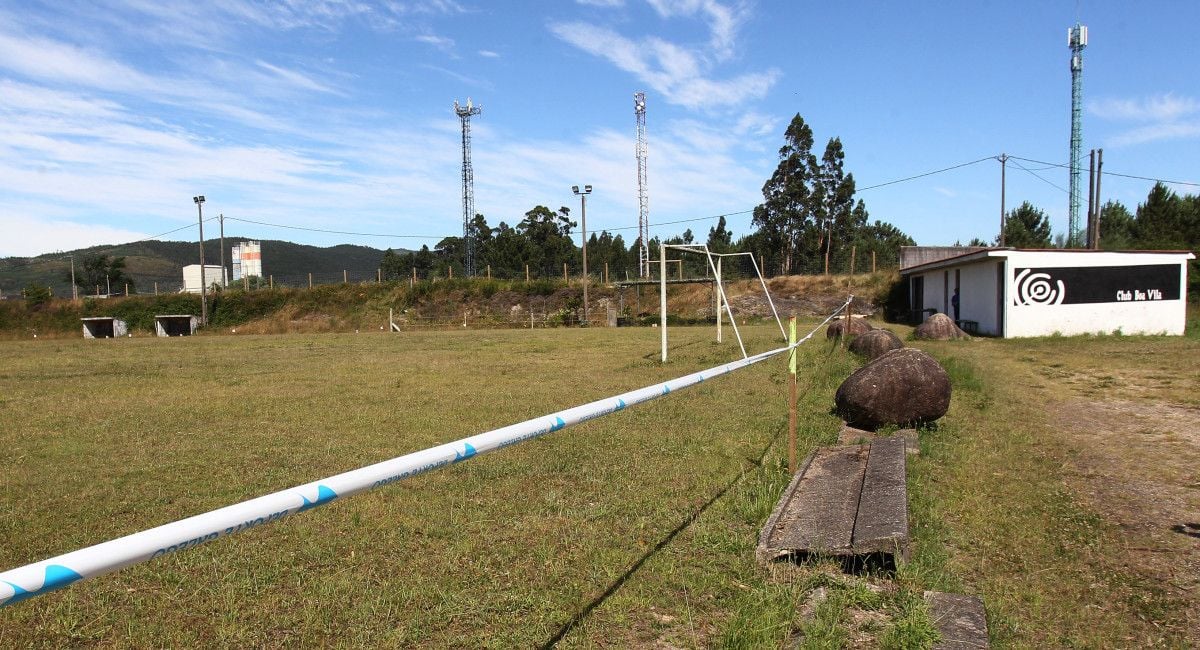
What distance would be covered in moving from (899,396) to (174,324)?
5570 centimetres

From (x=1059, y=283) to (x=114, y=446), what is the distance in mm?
24509

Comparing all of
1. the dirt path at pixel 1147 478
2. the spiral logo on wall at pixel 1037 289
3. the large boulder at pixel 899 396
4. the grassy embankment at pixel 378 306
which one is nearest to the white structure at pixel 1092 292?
the spiral logo on wall at pixel 1037 289

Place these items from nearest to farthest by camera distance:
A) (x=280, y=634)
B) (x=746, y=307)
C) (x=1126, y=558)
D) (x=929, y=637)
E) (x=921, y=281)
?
(x=929, y=637) → (x=280, y=634) → (x=1126, y=558) → (x=921, y=281) → (x=746, y=307)

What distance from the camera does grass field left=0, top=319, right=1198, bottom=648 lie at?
3311 millimetres

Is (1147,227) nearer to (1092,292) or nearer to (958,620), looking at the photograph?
(1092,292)

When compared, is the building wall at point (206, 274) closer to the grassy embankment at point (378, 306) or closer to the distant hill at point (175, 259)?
the grassy embankment at point (378, 306)

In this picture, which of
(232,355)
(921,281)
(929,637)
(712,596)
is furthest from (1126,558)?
(921,281)

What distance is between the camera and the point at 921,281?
115 ft

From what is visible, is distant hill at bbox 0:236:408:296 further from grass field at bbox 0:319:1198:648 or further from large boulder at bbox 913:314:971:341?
grass field at bbox 0:319:1198:648

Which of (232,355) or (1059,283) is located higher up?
(1059,283)

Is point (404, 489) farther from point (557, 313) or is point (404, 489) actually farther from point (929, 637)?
point (557, 313)

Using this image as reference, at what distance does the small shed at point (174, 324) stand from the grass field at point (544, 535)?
Answer: 45238mm

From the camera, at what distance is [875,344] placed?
1409 centimetres

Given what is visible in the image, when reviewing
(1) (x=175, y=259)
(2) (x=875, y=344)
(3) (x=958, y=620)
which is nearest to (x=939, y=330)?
(2) (x=875, y=344)
